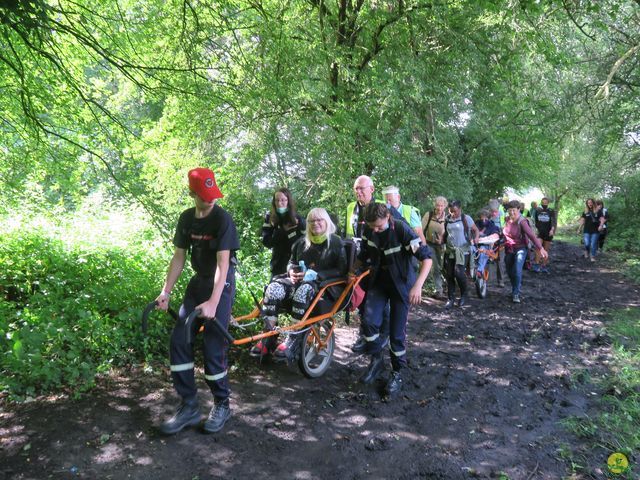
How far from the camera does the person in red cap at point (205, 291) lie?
11.6 feet

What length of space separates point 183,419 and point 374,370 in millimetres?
2152

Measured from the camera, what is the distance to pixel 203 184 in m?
3.50

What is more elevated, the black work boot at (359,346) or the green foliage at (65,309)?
the green foliage at (65,309)

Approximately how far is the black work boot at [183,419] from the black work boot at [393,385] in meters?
1.90

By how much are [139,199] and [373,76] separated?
500 centimetres

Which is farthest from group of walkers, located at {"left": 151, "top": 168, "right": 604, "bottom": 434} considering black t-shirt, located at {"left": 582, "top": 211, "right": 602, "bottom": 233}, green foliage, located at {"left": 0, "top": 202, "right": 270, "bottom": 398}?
black t-shirt, located at {"left": 582, "top": 211, "right": 602, "bottom": 233}

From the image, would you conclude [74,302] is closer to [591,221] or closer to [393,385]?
[393,385]

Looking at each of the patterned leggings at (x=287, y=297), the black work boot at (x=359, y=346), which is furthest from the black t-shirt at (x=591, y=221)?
the patterned leggings at (x=287, y=297)

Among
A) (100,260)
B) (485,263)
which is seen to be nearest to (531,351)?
(485,263)

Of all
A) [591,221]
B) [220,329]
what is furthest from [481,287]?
[591,221]

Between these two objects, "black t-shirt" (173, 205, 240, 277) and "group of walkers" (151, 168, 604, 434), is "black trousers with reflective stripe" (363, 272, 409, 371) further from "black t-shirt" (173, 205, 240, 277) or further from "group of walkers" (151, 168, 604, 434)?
"black t-shirt" (173, 205, 240, 277)

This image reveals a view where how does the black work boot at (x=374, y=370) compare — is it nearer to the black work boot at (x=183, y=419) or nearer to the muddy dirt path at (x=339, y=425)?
the muddy dirt path at (x=339, y=425)

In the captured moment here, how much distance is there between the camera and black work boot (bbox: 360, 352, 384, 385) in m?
4.87

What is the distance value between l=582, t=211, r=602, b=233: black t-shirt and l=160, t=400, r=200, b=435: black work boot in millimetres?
14582
